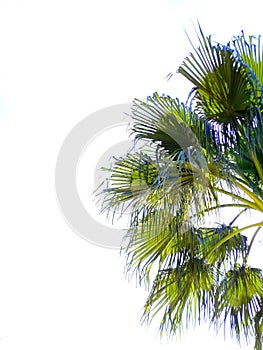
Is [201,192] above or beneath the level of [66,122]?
beneath

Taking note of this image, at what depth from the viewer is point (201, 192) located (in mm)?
3152

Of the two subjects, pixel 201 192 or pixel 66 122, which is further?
pixel 66 122

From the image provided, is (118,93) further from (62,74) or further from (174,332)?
(174,332)

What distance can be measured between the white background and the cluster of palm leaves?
192mm

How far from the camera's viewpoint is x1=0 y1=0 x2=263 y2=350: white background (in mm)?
3902

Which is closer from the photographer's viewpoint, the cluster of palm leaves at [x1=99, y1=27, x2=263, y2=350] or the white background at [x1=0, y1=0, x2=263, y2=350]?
the cluster of palm leaves at [x1=99, y1=27, x2=263, y2=350]

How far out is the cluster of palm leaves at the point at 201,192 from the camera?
3.13 meters

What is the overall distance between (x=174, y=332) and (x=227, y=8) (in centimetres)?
264

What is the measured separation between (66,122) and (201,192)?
2023mm

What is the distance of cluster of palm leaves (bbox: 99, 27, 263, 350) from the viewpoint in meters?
3.13

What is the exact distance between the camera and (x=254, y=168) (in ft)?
11.0

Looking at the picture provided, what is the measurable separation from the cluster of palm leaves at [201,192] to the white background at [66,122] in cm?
19

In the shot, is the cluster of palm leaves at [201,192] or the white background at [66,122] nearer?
the cluster of palm leaves at [201,192]

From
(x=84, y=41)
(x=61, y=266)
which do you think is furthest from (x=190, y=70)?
(x=61, y=266)
